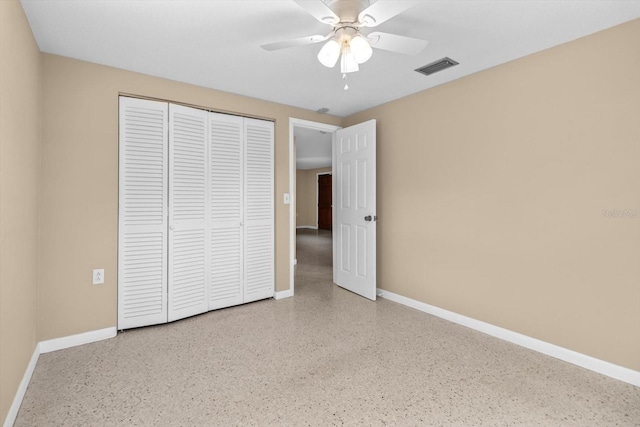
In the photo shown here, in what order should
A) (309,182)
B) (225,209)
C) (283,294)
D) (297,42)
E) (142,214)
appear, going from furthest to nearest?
(309,182)
(283,294)
(225,209)
(142,214)
(297,42)

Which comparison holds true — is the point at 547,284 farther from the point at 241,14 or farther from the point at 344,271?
the point at 241,14

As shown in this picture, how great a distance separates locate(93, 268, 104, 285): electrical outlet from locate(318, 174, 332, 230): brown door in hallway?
8539 mm

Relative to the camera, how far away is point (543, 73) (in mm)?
2299

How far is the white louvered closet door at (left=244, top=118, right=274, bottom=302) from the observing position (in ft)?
11.1

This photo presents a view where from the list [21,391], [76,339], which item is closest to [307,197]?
[76,339]

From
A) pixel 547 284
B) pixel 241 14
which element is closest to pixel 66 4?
pixel 241 14

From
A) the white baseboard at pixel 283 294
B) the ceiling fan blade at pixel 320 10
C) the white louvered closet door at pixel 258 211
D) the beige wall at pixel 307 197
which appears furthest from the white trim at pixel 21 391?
the beige wall at pixel 307 197

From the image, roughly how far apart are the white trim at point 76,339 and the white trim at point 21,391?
69 mm

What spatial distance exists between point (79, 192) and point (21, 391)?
140cm

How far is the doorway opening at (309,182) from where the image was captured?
3762mm

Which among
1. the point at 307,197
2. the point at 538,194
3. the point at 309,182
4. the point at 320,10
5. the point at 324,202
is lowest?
the point at 538,194

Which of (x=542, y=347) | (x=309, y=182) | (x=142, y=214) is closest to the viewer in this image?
(x=542, y=347)

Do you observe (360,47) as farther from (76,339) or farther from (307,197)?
(307,197)

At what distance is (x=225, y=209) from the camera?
3223mm
